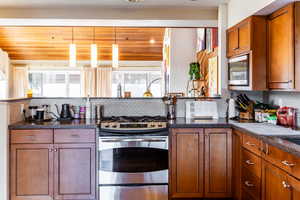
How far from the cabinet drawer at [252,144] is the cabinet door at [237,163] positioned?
0.16 meters

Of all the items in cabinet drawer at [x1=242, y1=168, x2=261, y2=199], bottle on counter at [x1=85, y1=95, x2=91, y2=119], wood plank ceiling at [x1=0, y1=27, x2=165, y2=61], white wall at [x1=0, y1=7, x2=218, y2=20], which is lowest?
cabinet drawer at [x1=242, y1=168, x2=261, y2=199]

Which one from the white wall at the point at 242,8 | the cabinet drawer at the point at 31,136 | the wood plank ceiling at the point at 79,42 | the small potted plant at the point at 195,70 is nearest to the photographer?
the white wall at the point at 242,8

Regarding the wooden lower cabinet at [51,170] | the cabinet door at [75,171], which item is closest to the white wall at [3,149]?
the wooden lower cabinet at [51,170]

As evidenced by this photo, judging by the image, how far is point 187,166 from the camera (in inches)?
133

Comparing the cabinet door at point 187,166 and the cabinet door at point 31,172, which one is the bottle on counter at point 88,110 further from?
the cabinet door at point 187,166

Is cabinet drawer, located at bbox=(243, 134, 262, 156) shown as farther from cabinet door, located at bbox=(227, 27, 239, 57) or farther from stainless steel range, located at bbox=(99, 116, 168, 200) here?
cabinet door, located at bbox=(227, 27, 239, 57)

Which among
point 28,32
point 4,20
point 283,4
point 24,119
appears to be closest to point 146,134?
→ point 24,119

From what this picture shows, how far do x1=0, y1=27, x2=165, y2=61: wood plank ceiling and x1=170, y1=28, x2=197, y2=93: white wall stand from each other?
114 centimetres

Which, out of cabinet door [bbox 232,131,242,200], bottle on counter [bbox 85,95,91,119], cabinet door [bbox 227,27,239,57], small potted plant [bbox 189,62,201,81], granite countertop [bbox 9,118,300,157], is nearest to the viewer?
granite countertop [bbox 9,118,300,157]

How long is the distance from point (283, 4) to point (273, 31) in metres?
0.35

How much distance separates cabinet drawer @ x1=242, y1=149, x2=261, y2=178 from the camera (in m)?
2.64

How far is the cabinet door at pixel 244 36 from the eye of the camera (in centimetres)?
324

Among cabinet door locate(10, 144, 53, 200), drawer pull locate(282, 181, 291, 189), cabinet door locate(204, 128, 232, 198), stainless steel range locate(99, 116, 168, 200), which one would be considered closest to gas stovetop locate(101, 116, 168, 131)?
stainless steel range locate(99, 116, 168, 200)

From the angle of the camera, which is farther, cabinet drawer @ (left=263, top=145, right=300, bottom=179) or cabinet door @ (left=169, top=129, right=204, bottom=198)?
cabinet door @ (left=169, top=129, right=204, bottom=198)
